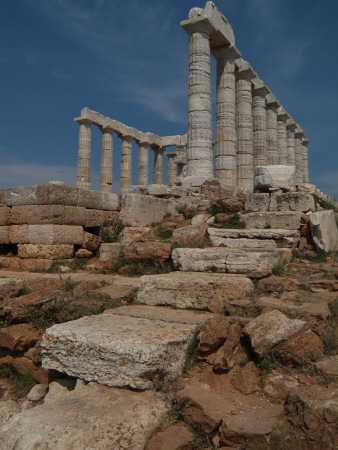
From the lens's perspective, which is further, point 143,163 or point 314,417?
point 143,163

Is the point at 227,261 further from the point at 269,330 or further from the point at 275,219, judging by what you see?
the point at 275,219

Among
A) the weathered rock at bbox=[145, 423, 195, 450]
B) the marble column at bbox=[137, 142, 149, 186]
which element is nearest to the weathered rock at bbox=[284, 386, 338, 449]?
the weathered rock at bbox=[145, 423, 195, 450]

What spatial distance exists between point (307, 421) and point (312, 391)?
429 millimetres

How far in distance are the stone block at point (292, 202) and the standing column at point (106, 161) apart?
1858 cm

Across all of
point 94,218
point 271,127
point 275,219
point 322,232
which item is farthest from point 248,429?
Answer: point 271,127

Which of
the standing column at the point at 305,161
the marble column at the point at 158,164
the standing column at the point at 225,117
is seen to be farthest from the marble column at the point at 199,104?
the standing column at the point at 305,161

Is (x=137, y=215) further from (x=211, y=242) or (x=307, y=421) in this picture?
(x=307, y=421)

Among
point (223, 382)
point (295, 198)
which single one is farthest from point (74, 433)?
point (295, 198)

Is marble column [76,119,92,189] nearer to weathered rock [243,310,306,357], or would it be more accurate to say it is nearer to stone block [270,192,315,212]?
stone block [270,192,315,212]

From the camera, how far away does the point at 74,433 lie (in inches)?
89.2

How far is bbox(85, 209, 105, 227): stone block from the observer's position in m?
8.66

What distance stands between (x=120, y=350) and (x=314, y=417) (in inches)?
61.1

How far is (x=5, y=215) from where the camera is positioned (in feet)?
28.5

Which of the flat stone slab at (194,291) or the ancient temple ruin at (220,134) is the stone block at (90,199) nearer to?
the ancient temple ruin at (220,134)
